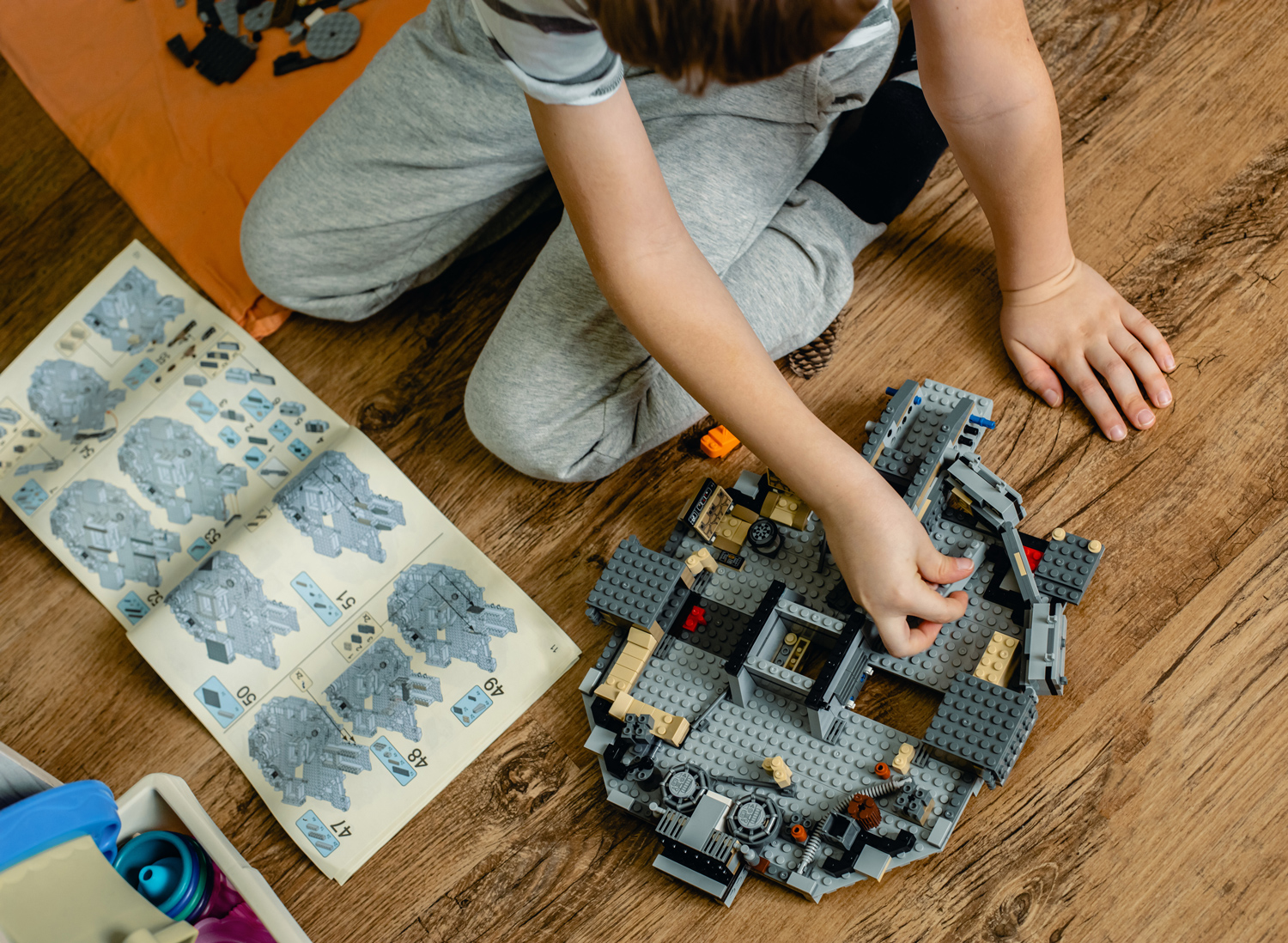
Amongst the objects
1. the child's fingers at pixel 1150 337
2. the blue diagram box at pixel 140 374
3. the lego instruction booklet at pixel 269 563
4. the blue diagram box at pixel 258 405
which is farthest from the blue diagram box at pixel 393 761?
the child's fingers at pixel 1150 337

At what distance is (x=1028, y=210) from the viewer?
0.83 metres

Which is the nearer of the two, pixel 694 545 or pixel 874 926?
pixel 874 926

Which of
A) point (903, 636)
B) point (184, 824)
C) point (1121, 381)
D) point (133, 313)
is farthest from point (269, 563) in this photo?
point (1121, 381)

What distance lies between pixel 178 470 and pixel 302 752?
338mm

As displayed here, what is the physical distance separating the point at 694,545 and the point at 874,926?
0.34 m

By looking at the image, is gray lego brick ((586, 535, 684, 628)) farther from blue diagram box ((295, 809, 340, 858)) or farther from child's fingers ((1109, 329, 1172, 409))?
child's fingers ((1109, 329, 1172, 409))

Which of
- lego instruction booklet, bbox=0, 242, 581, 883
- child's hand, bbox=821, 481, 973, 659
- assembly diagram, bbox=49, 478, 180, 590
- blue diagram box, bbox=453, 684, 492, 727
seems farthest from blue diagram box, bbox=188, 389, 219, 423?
child's hand, bbox=821, 481, 973, 659

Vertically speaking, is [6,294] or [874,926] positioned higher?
[6,294]

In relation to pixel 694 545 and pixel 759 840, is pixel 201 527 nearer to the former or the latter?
pixel 694 545

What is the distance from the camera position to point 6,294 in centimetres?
117

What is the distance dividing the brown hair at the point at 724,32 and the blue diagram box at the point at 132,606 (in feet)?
2.59

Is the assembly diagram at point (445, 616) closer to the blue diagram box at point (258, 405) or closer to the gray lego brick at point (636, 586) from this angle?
the gray lego brick at point (636, 586)

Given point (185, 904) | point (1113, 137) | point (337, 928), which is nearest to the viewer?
point (185, 904)

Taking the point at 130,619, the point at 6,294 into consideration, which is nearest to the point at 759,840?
the point at 130,619
